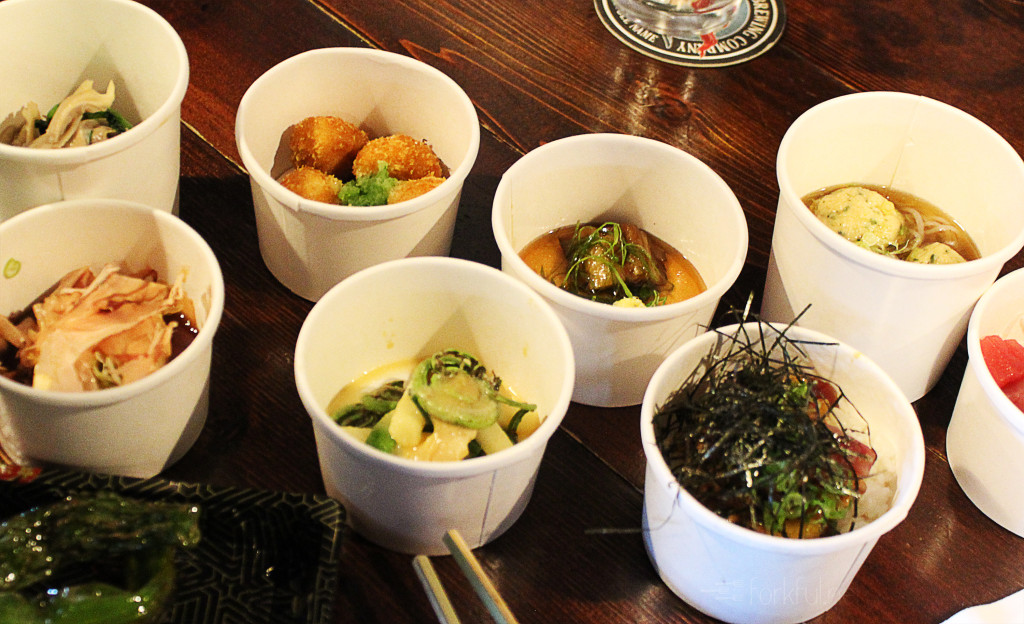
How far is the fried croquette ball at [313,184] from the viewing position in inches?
61.0

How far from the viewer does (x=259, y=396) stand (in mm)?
1468

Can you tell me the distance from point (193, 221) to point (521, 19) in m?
0.85

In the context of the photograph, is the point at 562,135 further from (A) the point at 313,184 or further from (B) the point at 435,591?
(B) the point at 435,591

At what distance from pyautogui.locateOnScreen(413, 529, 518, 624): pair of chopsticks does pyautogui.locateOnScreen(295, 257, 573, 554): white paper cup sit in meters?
→ 0.05

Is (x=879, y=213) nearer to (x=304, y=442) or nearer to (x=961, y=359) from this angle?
(x=961, y=359)

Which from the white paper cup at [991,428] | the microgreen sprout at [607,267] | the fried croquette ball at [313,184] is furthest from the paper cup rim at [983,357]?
the fried croquette ball at [313,184]

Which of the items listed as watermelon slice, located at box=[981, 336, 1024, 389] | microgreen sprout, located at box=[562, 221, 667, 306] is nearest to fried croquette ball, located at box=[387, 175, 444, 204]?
microgreen sprout, located at box=[562, 221, 667, 306]

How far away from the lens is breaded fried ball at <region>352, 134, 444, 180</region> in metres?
1.62

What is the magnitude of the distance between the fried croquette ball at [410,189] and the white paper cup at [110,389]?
319mm

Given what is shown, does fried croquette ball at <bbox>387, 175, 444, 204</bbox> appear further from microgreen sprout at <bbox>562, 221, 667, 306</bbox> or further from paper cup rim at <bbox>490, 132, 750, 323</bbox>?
microgreen sprout at <bbox>562, 221, 667, 306</bbox>

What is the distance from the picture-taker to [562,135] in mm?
1898

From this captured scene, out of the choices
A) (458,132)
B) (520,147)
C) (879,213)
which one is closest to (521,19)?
(520,147)

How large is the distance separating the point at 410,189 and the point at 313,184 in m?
0.16

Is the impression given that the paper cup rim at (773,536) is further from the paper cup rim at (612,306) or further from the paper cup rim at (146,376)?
the paper cup rim at (146,376)
